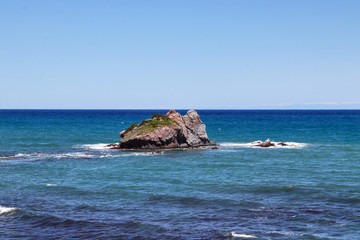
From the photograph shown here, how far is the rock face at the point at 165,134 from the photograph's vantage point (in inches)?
2405

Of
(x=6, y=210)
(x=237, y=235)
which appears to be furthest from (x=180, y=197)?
(x=6, y=210)

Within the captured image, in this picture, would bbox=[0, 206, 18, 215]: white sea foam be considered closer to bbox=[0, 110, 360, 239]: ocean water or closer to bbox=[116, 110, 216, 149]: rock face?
bbox=[0, 110, 360, 239]: ocean water

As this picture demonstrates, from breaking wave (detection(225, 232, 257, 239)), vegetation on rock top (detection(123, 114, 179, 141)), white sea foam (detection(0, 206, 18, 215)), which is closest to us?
breaking wave (detection(225, 232, 257, 239))

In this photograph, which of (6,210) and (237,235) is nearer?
(237,235)

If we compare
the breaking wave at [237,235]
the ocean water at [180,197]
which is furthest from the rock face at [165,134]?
the breaking wave at [237,235]

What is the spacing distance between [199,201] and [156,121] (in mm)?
34464

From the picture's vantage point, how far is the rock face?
6109 centimetres

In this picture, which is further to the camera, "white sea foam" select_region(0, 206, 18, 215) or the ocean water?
"white sea foam" select_region(0, 206, 18, 215)

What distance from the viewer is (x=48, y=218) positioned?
81.0ft

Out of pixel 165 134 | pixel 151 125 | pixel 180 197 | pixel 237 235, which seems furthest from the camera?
pixel 151 125

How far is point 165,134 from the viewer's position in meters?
61.3

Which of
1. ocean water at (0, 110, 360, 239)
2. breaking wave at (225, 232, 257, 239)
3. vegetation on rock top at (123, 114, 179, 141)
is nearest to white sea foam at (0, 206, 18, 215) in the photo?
ocean water at (0, 110, 360, 239)

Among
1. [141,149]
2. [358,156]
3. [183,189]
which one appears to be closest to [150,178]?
[183,189]

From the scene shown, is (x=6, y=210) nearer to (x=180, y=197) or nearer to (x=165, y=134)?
(x=180, y=197)
